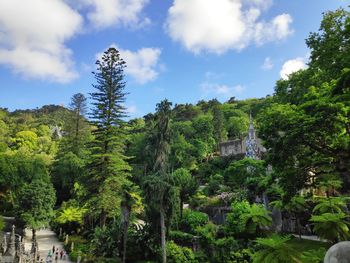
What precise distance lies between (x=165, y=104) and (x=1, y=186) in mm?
25829

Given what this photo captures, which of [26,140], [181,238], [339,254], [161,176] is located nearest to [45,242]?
[181,238]

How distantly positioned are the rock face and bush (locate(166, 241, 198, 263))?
16.6m

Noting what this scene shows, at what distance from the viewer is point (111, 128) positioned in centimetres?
3059

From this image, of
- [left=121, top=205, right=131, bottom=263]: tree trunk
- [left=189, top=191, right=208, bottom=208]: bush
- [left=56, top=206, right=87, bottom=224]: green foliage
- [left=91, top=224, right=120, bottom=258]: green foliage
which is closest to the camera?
[left=121, top=205, right=131, bottom=263]: tree trunk

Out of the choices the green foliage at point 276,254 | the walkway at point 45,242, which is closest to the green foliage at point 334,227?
the green foliage at point 276,254

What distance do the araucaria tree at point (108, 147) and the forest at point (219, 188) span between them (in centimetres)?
10

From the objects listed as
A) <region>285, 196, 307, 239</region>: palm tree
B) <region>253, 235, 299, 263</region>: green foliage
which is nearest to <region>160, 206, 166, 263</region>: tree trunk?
<region>253, 235, 299, 263</region>: green foliage

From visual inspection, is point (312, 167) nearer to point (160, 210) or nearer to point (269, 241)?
point (269, 241)

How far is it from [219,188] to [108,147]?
14049 millimetres

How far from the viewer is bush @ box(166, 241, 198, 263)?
2220 centimetres

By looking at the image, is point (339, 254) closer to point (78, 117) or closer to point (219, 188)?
point (219, 188)

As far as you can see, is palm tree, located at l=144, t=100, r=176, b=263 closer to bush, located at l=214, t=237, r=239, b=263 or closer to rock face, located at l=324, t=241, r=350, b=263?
bush, located at l=214, t=237, r=239, b=263

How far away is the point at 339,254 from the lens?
670cm

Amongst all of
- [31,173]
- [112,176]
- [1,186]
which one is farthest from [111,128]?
[1,186]
